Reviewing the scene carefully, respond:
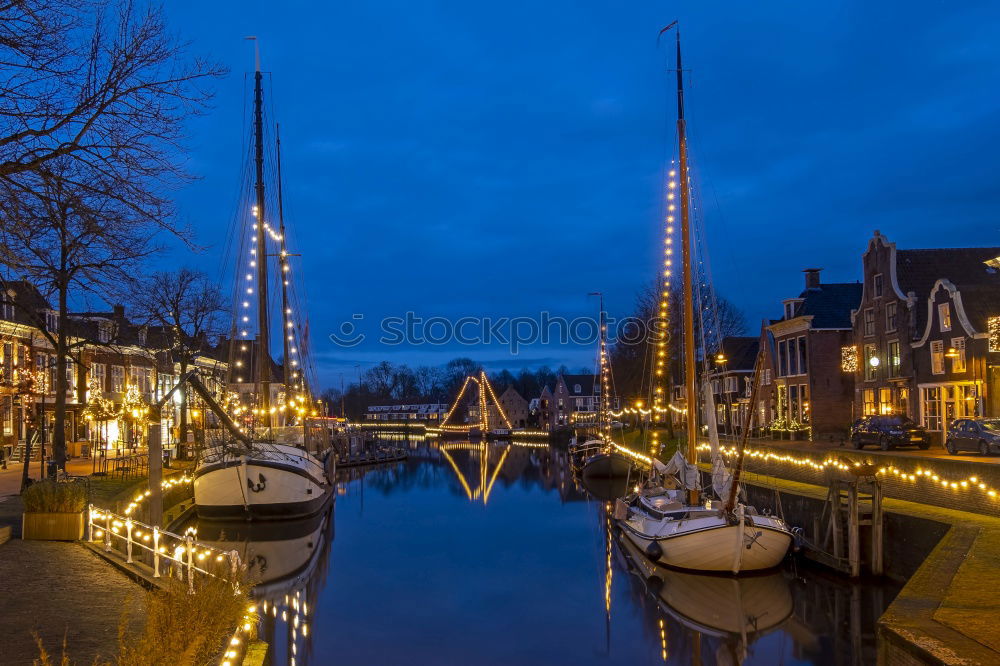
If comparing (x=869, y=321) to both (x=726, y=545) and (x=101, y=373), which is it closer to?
(x=726, y=545)

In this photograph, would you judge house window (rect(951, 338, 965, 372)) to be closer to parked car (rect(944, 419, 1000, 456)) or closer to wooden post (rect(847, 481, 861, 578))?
parked car (rect(944, 419, 1000, 456))

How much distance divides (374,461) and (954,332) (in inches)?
2045

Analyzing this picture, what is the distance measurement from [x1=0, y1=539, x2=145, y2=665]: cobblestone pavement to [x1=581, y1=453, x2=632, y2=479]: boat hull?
1588 inches

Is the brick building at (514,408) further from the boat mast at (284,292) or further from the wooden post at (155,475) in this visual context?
the wooden post at (155,475)

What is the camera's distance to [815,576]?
2361cm

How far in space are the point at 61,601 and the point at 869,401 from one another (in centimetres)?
4522

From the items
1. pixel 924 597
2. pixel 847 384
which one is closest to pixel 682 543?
pixel 924 597

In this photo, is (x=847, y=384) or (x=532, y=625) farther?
(x=847, y=384)

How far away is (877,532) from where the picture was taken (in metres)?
22.1

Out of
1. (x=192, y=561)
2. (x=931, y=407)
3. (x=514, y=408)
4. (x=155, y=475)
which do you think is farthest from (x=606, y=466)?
(x=514, y=408)

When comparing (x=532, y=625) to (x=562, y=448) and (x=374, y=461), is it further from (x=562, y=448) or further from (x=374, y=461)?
(x=562, y=448)

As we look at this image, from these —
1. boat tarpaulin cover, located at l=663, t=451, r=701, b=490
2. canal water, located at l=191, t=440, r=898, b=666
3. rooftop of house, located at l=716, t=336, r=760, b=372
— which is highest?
rooftop of house, located at l=716, t=336, r=760, b=372

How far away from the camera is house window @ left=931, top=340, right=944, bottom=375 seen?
41.4m

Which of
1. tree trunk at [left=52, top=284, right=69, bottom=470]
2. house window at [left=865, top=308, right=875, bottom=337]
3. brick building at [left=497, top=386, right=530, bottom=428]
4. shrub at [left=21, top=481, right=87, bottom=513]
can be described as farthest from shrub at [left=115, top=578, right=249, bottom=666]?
brick building at [left=497, top=386, right=530, bottom=428]
